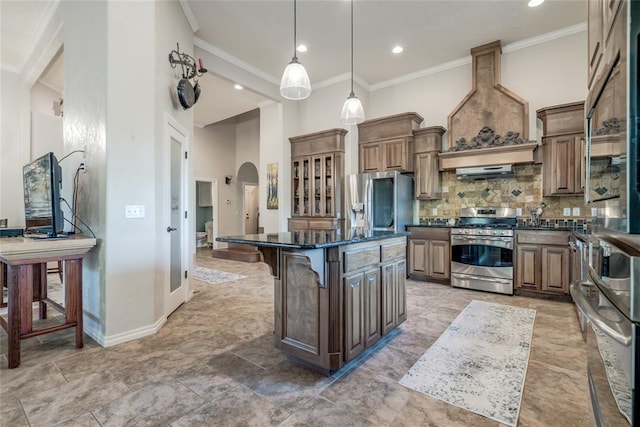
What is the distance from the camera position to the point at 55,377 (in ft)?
6.61

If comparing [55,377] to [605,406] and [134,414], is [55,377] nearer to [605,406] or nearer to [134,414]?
[134,414]

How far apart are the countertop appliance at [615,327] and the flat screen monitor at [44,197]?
345cm

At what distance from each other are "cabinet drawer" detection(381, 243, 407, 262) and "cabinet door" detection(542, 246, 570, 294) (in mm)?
2302

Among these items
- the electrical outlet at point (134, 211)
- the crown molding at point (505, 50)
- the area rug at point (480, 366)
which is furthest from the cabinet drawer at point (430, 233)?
the electrical outlet at point (134, 211)

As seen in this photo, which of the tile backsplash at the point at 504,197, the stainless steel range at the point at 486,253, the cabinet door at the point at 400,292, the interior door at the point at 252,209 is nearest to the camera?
the cabinet door at the point at 400,292

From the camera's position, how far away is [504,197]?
180 inches

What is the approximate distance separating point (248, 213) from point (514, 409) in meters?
9.62

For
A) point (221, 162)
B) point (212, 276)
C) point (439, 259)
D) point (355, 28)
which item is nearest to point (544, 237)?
point (439, 259)

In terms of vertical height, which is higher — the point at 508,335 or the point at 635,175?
the point at 635,175

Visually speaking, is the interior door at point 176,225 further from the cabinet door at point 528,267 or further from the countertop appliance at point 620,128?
the cabinet door at point 528,267

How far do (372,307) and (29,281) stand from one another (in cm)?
260

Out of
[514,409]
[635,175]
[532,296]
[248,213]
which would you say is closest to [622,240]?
[635,175]

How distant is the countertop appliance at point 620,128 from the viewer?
2.56 feet

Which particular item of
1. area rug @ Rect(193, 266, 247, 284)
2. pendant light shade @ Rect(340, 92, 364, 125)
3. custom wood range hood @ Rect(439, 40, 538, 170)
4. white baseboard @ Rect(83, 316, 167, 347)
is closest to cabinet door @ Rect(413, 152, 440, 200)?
custom wood range hood @ Rect(439, 40, 538, 170)
